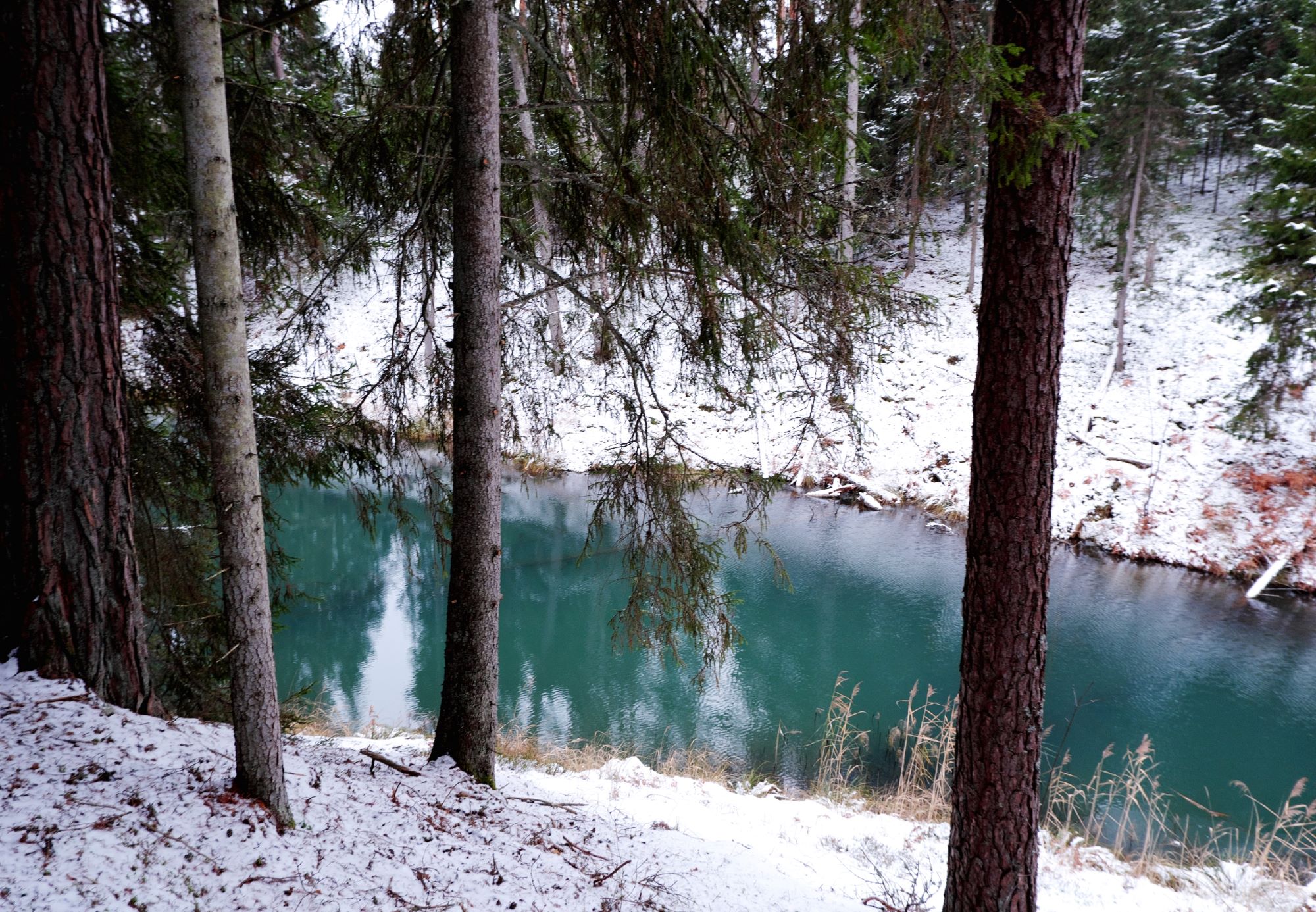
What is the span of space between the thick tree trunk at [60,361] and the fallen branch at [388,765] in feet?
4.01

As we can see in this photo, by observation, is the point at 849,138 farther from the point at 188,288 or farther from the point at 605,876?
the point at 188,288

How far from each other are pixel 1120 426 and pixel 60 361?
15.7 metres

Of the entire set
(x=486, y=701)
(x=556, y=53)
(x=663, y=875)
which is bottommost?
(x=663, y=875)

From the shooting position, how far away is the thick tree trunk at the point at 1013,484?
2330 millimetres

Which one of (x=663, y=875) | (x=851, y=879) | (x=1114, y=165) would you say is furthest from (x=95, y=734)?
(x=1114, y=165)

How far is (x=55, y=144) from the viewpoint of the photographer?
2.24m

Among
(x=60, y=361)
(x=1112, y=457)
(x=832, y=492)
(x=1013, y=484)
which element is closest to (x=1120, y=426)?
(x=1112, y=457)

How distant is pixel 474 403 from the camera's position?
10.7 feet

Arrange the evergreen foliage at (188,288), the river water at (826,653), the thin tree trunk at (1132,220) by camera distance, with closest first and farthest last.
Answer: the evergreen foliage at (188,288) < the river water at (826,653) < the thin tree trunk at (1132,220)

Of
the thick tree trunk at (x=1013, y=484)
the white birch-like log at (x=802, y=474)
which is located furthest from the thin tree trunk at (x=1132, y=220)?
the thick tree trunk at (x=1013, y=484)

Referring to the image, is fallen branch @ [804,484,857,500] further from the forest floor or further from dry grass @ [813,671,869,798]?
dry grass @ [813,671,869,798]

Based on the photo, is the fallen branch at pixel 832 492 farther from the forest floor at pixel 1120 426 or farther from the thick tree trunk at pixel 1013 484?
the thick tree trunk at pixel 1013 484

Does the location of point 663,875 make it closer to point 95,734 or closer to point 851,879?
point 851,879

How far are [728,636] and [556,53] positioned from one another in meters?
3.49
